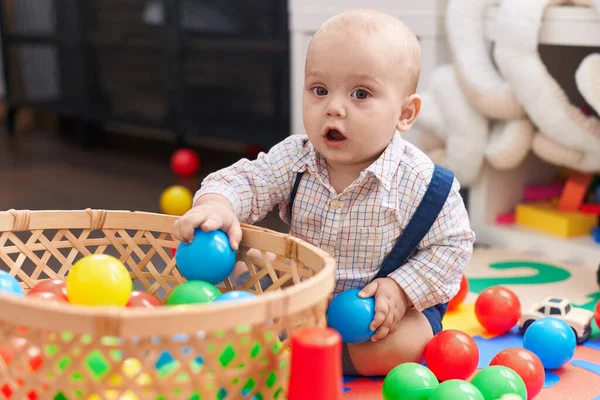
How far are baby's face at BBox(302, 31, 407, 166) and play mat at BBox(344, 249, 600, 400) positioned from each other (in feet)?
1.05

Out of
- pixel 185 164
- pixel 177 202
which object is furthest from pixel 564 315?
pixel 185 164

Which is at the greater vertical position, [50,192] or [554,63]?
[554,63]

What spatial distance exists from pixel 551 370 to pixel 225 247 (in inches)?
19.3

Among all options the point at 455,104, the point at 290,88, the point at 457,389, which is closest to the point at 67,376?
the point at 457,389

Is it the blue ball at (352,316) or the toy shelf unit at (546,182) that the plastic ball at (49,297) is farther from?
the toy shelf unit at (546,182)

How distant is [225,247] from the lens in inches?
37.0

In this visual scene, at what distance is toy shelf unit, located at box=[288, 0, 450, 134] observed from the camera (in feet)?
5.77

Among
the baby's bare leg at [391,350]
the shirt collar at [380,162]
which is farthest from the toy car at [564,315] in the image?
the shirt collar at [380,162]

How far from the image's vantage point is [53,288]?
3.05 feet

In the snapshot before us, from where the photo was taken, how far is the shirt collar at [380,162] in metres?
1.05

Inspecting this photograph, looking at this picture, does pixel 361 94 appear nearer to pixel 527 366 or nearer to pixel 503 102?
pixel 527 366

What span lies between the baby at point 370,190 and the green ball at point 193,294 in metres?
0.10

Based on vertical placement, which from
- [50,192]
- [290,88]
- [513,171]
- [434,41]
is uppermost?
[434,41]

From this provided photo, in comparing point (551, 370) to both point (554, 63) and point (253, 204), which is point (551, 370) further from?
point (554, 63)
